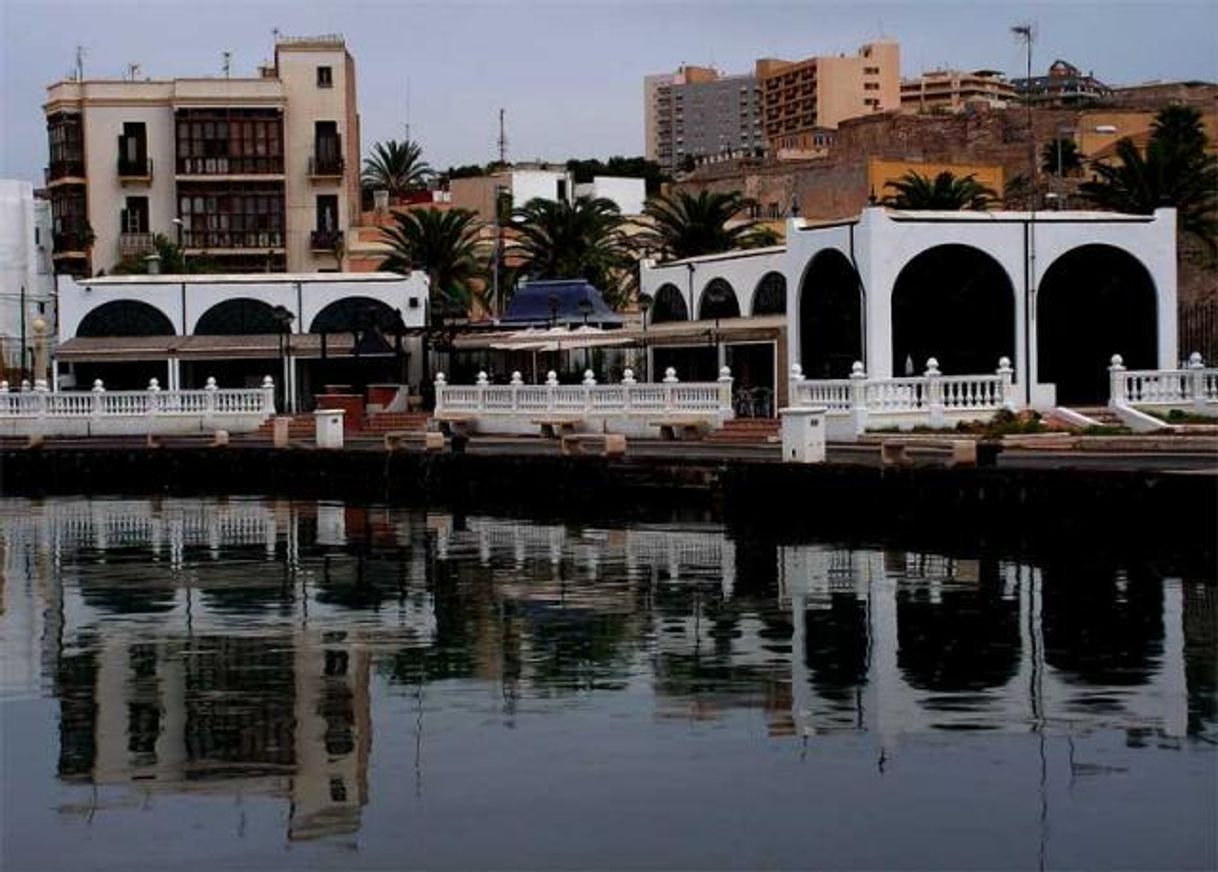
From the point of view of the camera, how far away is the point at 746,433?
169 ft

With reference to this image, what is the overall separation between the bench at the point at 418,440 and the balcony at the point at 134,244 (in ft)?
134

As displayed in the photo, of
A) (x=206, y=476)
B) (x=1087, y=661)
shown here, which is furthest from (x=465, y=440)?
(x=1087, y=661)

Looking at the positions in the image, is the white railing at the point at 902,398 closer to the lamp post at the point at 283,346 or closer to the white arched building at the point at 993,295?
the white arched building at the point at 993,295

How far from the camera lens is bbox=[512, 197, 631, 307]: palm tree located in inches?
3319

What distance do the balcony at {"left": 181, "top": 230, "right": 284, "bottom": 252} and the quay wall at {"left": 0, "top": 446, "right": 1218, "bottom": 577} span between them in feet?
122

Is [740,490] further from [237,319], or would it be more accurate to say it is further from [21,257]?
[21,257]

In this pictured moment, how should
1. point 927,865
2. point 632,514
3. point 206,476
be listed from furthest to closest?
1. point 206,476
2. point 632,514
3. point 927,865

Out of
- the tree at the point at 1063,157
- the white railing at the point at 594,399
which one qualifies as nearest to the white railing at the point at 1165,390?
the white railing at the point at 594,399

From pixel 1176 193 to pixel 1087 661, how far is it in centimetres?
5717

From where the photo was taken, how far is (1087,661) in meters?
22.5

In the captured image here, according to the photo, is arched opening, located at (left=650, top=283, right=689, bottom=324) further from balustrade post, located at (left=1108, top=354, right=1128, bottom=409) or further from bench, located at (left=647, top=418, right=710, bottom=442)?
balustrade post, located at (left=1108, top=354, right=1128, bottom=409)

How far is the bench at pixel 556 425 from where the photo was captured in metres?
55.3

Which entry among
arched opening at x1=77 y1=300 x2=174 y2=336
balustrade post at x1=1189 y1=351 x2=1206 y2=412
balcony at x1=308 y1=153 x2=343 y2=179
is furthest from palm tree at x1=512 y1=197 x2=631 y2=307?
balustrade post at x1=1189 y1=351 x2=1206 y2=412

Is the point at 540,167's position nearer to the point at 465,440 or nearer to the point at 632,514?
the point at 465,440
